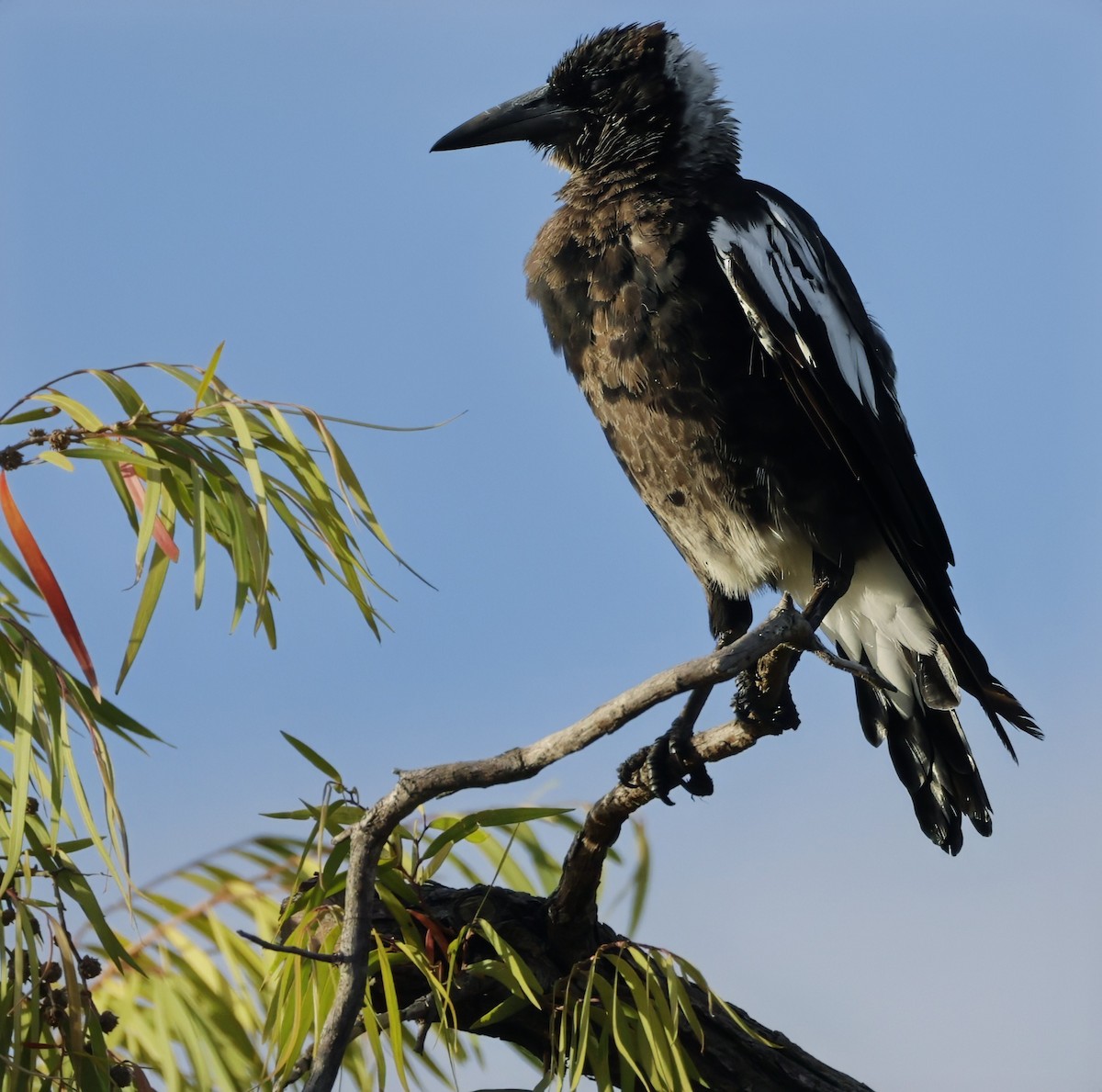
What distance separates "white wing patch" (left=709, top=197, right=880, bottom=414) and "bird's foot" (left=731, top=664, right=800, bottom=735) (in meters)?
0.58

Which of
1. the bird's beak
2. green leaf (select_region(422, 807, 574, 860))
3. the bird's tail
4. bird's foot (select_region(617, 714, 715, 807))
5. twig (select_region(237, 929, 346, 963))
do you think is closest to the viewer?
twig (select_region(237, 929, 346, 963))

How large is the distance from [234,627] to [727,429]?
0.97 m

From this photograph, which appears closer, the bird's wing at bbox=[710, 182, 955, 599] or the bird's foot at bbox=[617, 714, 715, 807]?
the bird's foot at bbox=[617, 714, 715, 807]

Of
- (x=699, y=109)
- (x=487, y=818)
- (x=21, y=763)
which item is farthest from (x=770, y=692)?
(x=699, y=109)

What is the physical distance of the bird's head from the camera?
2432 millimetres

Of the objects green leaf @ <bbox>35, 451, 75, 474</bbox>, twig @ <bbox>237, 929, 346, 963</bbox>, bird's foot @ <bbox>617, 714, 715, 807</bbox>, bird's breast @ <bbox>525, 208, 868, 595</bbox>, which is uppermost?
bird's breast @ <bbox>525, 208, 868, 595</bbox>

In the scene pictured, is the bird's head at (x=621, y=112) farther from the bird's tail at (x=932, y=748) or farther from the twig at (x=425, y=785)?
the twig at (x=425, y=785)

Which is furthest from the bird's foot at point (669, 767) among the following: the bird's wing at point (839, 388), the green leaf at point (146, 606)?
the green leaf at point (146, 606)

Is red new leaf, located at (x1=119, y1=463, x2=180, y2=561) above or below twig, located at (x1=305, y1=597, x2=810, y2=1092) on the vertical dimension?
above

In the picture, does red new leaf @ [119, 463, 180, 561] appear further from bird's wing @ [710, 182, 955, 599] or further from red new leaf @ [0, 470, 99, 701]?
bird's wing @ [710, 182, 955, 599]

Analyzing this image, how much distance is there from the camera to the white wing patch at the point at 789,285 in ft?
6.83

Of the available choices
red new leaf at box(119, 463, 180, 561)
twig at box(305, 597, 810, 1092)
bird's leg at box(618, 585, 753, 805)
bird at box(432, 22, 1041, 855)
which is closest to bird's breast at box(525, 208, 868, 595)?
bird at box(432, 22, 1041, 855)

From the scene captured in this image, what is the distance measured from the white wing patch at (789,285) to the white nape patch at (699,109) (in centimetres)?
21

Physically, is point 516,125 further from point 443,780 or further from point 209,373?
point 443,780
